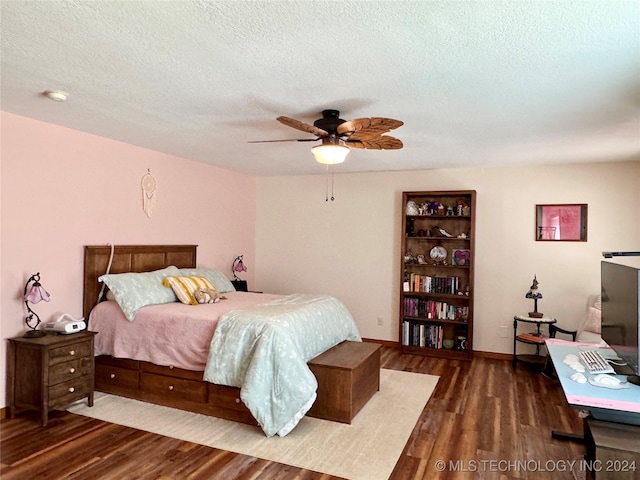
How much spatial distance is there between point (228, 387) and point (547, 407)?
278 centimetres

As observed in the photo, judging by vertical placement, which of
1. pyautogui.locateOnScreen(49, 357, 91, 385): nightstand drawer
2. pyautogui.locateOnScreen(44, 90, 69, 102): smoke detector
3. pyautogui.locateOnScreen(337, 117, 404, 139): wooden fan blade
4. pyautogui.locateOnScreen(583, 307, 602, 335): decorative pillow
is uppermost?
pyautogui.locateOnScreen(44, 90, 69, 102): smoke detector

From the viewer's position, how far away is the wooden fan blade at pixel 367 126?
8.94 ft

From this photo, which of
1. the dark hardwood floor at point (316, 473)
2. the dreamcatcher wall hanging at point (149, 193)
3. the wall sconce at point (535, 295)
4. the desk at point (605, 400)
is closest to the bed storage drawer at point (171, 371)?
the dark hardwood floor at point (316, 473)

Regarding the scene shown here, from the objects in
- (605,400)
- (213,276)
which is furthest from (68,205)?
(605,400)

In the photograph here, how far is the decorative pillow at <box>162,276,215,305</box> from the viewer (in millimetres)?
4125

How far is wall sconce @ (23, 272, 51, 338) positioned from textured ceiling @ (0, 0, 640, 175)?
134 centimetres

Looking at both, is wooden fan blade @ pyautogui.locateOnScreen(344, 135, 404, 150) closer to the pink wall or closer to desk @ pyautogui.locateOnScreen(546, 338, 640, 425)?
desk @ pyautogui.locateOnScreen(546, 338, 640, 425)

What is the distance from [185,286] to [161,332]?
2.10 ft

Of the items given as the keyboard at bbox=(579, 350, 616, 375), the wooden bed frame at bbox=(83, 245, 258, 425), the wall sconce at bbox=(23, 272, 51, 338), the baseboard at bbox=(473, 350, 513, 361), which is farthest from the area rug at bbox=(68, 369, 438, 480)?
the baseboard at bbox=(473, 350, 513, 361)

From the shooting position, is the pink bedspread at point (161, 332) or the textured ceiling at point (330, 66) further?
the pink bedspread at point (161, 332)

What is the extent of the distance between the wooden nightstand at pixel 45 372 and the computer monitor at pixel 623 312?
379 centimetres

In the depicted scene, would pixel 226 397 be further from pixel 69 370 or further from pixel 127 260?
pixel 127 260

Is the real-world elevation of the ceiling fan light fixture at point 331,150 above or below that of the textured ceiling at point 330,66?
below

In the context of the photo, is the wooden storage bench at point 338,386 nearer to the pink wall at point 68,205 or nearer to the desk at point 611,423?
the desk at point 611,423
